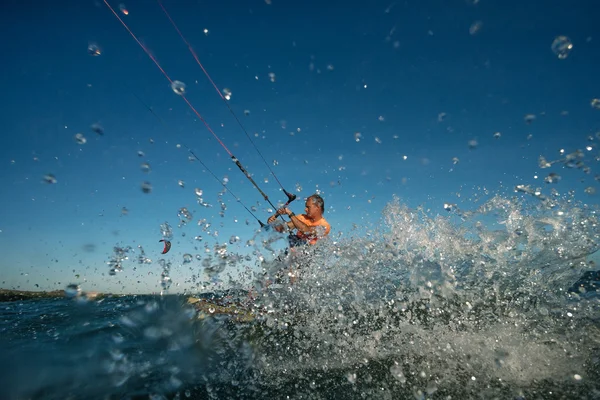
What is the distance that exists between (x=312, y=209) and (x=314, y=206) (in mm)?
84

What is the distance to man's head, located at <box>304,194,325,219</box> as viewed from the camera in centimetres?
720

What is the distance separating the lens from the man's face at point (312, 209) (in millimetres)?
7195

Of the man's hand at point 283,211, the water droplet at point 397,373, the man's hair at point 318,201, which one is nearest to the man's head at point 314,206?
the man's hair at point 318,201

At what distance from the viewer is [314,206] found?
Result: 719cm

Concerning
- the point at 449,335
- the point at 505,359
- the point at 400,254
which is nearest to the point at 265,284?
the point at 400,254

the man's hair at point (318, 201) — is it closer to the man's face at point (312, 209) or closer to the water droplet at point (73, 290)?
the man's face at point (312, 209)

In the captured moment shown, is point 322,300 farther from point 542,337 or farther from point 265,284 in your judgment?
point 542,337

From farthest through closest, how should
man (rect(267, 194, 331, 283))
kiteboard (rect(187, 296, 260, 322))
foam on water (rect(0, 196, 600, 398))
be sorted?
man (rect(267, 194, 331, 283)), kiteboard (rect(187, 296, 260, 322)), foam on water (rect(0, 196, 600, 398))

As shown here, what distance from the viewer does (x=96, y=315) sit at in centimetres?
707

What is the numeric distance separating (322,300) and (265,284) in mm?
1202

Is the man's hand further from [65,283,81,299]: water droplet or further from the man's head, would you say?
[65,283,81,299]: water droplet

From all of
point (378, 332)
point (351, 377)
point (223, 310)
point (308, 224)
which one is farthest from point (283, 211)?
point (351, 377)

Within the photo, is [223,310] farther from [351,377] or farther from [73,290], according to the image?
[351,377]

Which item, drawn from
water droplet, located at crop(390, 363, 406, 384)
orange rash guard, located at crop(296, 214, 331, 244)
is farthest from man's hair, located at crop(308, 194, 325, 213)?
water droplet, located at crop(390, 363, 406, 384)
